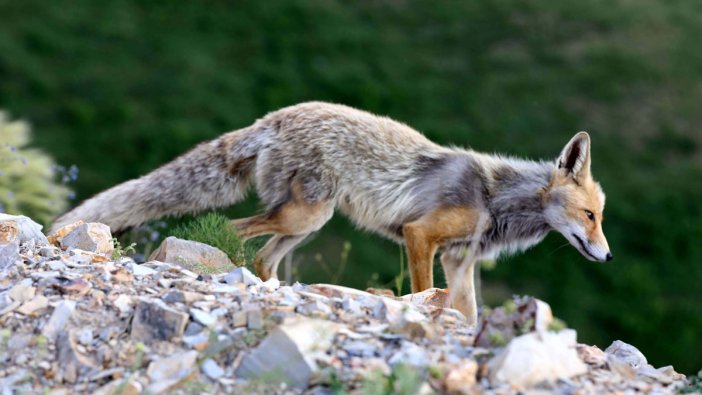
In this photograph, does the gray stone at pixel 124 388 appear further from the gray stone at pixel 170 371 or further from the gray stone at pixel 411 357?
the gray stone at pixel 411 357

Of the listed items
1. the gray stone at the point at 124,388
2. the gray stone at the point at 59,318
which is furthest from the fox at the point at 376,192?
the gray stone at the point at 124,388

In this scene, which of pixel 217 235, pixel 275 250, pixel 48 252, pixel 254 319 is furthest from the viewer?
pixel 275 250

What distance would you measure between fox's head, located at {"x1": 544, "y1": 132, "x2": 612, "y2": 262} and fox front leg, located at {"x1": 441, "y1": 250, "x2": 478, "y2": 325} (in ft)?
2.68

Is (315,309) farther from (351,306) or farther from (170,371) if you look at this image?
(170,371)

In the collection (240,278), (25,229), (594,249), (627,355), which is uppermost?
(25,229)

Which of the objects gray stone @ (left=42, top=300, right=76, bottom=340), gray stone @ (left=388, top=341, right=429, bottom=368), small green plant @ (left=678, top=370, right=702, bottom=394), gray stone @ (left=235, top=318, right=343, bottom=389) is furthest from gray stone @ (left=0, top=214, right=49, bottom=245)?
small green plant @ (left=678, top=370, right=702, bottom=394)

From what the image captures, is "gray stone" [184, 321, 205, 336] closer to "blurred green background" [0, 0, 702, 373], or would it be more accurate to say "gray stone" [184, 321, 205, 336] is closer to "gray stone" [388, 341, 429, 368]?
"gray stone" [388, 341, 429, 368]

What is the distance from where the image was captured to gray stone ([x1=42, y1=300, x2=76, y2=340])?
4.68 m

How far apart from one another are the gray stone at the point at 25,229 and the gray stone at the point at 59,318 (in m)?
1.22

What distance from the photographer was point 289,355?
4270 mm

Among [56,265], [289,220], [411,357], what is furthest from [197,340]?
[289,220]

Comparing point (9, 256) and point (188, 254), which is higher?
point (9, 256)

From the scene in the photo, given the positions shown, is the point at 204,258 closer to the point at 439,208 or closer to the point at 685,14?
the point at 439,208

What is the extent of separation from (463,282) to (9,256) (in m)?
3.70
